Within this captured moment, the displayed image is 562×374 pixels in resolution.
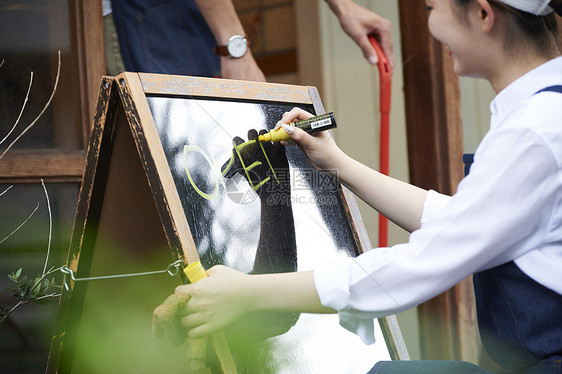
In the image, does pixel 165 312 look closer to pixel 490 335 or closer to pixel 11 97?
pixel 490 335

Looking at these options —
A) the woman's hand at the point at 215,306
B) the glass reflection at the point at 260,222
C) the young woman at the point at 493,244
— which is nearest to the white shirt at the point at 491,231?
the young woman at the point at 493,244

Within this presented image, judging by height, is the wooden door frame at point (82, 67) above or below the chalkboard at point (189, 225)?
above

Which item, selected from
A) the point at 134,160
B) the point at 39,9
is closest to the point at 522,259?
the point at 134,160

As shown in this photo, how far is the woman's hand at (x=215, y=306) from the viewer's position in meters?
→ 0.88

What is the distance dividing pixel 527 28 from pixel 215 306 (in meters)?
0.56

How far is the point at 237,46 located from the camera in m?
1.55

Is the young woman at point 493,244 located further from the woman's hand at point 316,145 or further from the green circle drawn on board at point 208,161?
the woman's hand at point 316,145

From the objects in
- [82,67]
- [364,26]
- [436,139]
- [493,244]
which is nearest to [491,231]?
[493,244]

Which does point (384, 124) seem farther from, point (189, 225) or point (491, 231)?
point (491, 231)

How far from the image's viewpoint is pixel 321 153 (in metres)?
1.18

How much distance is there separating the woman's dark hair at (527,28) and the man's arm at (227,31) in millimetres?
750

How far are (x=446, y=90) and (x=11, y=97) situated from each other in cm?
134

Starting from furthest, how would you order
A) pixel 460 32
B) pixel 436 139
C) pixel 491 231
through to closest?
pixel 436 139, pixel 460 32, pixel 491 231

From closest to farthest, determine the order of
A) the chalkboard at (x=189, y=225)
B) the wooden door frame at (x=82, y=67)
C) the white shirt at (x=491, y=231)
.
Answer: the white shirt at (x=491, y=231), the chalkboard at (x=189, y=225), the wooden door frame at (x=82, y=67)
